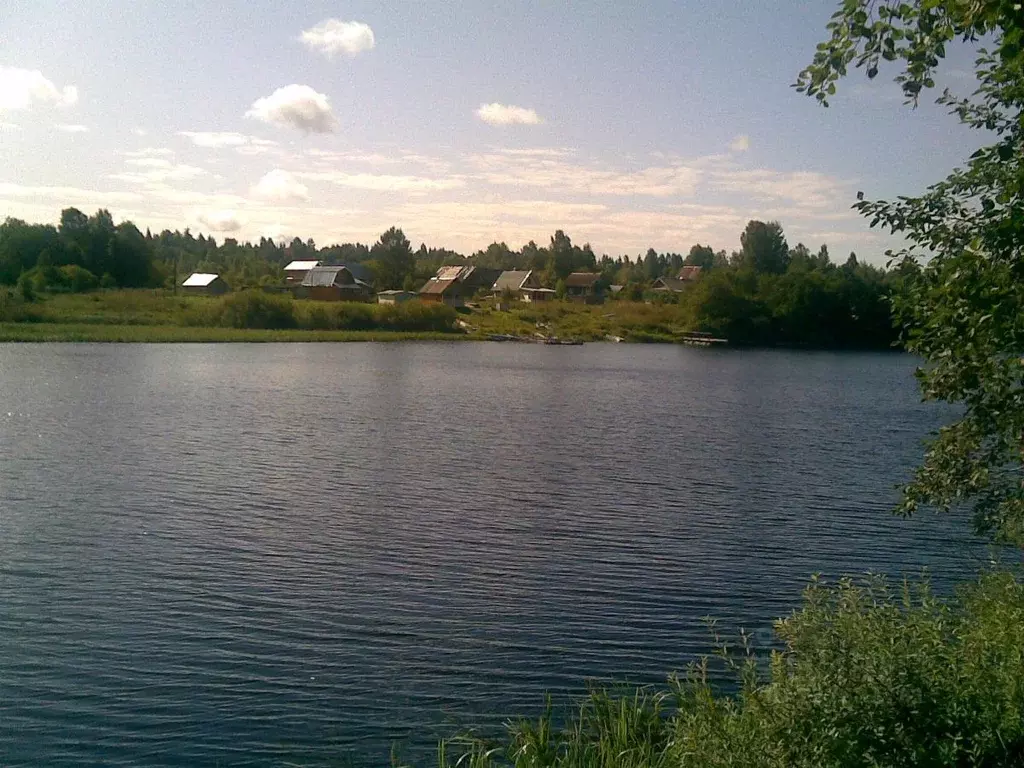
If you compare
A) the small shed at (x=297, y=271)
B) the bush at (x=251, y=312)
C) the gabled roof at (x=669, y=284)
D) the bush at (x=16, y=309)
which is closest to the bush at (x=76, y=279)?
the bush at (x=16, y=309)

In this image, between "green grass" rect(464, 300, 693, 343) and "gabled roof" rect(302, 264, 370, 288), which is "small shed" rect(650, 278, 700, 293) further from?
"gabled roof" rect(302, 264, 370, 288)

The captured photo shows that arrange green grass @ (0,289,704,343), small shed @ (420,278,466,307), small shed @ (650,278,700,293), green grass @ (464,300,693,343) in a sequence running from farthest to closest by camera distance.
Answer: small shed @ (650,278,700,293)
small shed @ (420,278,466,307)
green grass @ (464,300,693,343)
green grass @ (0,289,704,343)

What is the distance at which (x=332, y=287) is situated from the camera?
118062 mm

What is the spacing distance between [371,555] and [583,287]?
416 feet

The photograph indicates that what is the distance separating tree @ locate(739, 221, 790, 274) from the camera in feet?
449

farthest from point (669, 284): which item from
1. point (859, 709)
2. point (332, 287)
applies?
point (859, 709)

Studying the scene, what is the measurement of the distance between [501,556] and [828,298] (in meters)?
97.5

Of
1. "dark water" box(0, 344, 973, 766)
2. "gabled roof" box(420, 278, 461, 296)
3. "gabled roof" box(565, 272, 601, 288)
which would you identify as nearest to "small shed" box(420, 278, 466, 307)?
"gabled roof" box(420, 278, 461, 296)

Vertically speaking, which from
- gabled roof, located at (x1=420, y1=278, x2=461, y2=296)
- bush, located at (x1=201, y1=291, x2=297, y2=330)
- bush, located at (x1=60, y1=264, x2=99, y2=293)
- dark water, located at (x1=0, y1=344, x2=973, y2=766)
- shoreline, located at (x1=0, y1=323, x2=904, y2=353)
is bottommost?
dark water, located at (x1=0, y1=344, x2=973, y2=766)

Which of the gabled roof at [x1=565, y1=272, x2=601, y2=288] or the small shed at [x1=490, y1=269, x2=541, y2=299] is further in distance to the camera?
the small shed at [x1=490, y1=269, x2=541, y2=299]

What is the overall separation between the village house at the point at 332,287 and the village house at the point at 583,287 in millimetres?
32133

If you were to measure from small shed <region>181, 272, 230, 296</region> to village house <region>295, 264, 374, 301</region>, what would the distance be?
9.33m

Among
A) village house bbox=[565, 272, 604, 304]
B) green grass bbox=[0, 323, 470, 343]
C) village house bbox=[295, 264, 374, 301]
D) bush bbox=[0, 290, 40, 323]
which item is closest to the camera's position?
green grass bbox=[0, 323, 470, 343]

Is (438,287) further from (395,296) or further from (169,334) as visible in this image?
(169,334)
